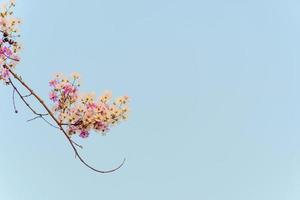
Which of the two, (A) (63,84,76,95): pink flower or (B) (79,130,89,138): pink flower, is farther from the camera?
(A) (63,84,76,95): pink flower

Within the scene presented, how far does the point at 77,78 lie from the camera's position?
916cm

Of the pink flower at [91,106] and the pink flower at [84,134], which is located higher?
the pink flower at [91,106]

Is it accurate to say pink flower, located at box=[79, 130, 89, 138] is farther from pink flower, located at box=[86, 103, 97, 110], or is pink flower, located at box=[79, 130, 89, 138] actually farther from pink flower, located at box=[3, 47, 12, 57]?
pink flower, located at box=[3, 47, 12, 57]

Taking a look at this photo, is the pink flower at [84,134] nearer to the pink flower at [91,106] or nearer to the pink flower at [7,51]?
the pink flower at [91,106]

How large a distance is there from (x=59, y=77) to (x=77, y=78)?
402 mm

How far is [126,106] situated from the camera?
28.8 feet

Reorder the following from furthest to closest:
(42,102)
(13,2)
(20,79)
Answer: (13,2) → (20,79) → (42,102)

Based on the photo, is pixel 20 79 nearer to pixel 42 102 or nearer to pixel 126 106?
pixel 42 102

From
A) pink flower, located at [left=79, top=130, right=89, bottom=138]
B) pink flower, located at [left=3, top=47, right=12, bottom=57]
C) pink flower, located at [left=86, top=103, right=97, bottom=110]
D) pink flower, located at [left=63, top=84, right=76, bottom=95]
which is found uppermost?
pink flower, located at [left=3, top=47, right=12, bottom=57]

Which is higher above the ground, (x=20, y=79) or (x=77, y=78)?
(x=77, y=78)

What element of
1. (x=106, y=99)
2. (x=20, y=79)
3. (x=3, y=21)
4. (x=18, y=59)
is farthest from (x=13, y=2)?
(x=106, y=99)

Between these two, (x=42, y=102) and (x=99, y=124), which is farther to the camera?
(x=99, y=124)

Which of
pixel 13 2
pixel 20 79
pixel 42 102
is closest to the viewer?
pixel 42 102

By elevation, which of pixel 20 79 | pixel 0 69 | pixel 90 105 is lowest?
pixel 20 79
